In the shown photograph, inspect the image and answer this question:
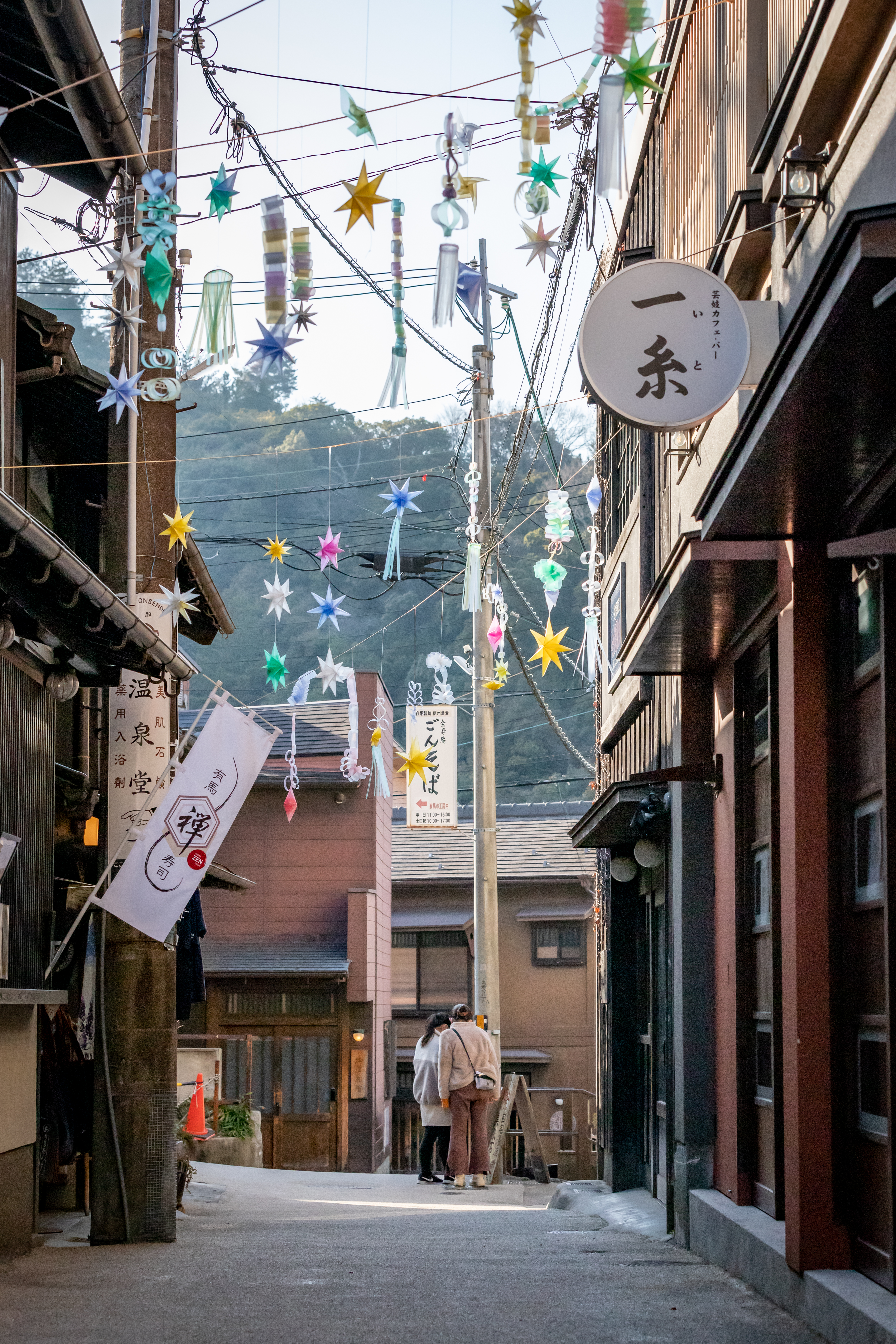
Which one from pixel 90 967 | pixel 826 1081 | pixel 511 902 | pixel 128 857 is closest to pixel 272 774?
pixel 511 902

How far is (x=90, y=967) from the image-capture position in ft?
34.7

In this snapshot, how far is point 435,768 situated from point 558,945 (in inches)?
482

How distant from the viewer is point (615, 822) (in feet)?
39.9

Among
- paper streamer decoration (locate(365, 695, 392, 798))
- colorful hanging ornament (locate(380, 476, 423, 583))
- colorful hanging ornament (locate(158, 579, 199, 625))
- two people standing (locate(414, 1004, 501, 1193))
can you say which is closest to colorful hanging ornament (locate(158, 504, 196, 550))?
colorful hanging ornament (locate(158, 579, 199, 625))

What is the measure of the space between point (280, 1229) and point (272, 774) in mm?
16422

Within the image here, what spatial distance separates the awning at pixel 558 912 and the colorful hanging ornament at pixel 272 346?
2370cm

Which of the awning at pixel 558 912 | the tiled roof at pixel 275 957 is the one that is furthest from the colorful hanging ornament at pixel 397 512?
the awning at pixel 558 912

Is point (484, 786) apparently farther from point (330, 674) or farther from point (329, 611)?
point (329, 611)

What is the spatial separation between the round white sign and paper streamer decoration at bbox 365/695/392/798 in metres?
11.6

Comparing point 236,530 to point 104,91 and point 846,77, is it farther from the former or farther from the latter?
point 846,77

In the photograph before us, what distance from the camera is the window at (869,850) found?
604 cm

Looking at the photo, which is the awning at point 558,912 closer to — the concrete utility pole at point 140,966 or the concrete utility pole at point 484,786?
the concrete utility pole at point 484,786

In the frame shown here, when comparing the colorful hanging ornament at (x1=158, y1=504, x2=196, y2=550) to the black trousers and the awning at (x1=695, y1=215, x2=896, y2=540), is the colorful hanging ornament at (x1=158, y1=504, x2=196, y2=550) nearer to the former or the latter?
the awning at (x1=695, y1=215, x2=896, y2=540)

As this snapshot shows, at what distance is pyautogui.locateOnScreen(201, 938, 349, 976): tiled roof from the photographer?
2528cm
